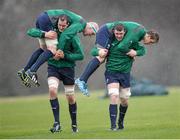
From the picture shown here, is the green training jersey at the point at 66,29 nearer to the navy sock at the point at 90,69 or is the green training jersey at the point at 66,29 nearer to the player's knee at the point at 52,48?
the player's knee at the point at 52,48

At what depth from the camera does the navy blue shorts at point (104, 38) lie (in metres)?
10.7

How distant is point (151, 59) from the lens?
50.8 feet

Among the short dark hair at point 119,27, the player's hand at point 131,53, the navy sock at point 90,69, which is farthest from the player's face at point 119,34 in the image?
the navy sock at point 90,69

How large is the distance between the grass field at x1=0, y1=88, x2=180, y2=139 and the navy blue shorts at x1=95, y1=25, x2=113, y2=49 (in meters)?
1.08

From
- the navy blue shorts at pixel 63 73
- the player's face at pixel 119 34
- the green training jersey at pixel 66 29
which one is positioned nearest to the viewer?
the player's face at pixel 119 34

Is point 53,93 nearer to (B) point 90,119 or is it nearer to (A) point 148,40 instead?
(A) point 148,40

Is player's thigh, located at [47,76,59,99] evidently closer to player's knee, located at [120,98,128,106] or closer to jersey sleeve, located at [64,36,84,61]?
jersey sleeve, located at [64,36,84,61]

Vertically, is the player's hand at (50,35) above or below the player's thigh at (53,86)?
above

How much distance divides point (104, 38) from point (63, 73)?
708 mm

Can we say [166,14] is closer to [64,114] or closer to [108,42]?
[64,114]

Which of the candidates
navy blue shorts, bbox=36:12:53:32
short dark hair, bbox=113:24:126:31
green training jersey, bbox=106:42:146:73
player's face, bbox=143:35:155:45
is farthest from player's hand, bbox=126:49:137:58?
navy blue shorts, bbox=36:12:53:32

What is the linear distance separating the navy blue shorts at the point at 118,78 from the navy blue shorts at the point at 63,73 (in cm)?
51

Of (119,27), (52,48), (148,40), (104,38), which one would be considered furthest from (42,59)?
(148,40)

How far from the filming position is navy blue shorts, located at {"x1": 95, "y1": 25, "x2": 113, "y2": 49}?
10711 millimetres
